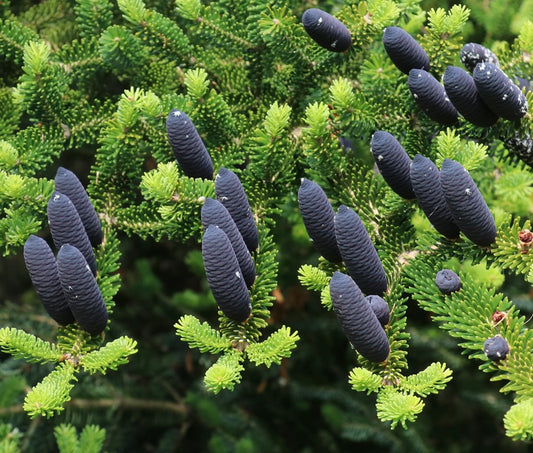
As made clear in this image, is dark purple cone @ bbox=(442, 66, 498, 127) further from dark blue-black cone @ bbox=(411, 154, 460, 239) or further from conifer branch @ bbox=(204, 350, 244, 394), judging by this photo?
conifer branch @ bbox=(204, 350, 244, 394)

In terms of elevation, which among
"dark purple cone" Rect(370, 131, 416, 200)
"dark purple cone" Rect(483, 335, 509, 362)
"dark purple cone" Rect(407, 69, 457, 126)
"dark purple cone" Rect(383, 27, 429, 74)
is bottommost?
"dark purple cone" Rect(483, 335, 509, 362)

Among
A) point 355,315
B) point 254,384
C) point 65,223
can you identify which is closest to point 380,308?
point 355,315

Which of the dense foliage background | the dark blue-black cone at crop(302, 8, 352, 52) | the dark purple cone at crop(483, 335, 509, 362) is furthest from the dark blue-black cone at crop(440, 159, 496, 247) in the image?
the dense foliage background

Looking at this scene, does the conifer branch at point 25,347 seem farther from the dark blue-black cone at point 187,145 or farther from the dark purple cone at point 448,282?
the dark purple cone at point 448,282

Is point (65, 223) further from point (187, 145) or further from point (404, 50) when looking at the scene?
Answer: point (404, 50)

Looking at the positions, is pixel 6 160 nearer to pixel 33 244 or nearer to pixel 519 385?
pixel 33 244
